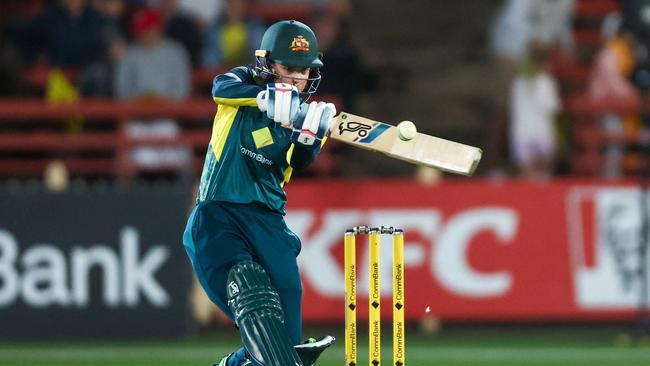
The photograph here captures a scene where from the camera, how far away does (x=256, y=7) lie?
44.7 ft

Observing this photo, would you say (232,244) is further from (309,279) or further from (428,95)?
(428,95)

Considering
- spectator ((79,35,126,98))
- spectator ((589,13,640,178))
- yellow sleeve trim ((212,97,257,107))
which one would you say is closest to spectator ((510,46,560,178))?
spectator ((589,13,640,178))

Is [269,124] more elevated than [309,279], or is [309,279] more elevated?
[269,124]

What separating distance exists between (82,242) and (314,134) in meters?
5.35

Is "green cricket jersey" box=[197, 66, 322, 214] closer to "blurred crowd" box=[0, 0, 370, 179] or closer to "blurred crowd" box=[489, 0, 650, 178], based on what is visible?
"blurred crowd" box=[0, 0, 370, 179]

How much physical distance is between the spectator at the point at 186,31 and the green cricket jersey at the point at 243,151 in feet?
22.0

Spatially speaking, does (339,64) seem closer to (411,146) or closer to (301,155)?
(301,155)

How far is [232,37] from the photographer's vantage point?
12.8m

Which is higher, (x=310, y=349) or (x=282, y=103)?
(x=282, y=103)

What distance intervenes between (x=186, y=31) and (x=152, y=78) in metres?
0.90

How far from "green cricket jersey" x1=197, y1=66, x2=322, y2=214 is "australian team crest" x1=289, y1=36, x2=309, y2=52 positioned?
0.77 ft

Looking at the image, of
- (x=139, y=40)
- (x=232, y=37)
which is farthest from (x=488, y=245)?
(x=139, y=40)

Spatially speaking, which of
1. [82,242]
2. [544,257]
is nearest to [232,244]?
[82,242]

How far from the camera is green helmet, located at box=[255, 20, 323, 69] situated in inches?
246
